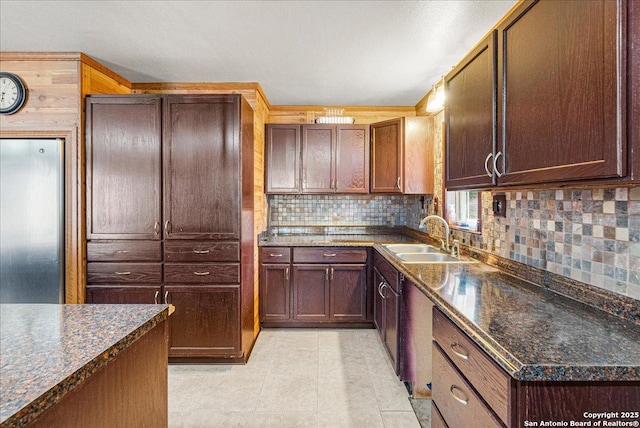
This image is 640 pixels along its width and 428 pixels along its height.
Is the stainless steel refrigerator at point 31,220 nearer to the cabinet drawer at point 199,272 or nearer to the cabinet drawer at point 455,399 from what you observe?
the cabinet drawer at point 199,272

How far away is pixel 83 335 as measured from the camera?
0.90m

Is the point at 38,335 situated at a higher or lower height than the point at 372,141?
lower

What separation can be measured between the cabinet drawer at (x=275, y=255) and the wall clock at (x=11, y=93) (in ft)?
7.53

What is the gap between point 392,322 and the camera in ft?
7.82

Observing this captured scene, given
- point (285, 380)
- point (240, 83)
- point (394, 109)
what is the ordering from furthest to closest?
point (394, 109) → point (240, 83) → point (285, 380)

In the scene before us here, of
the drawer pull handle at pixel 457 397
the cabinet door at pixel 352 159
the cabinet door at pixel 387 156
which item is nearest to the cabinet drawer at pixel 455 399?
the drawer pull handle at pixel 457 397

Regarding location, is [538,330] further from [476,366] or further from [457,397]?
[457,397]

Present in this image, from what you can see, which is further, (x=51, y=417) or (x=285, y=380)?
(x=285, y=380)

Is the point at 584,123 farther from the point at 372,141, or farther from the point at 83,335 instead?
the point at 372,141

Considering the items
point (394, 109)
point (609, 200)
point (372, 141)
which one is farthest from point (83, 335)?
point (394, 109)

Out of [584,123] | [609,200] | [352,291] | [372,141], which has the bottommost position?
[352,291]

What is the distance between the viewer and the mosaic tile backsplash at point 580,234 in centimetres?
112

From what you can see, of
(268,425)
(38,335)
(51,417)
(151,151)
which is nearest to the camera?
(51,417)

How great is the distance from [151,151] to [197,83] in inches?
37.4
